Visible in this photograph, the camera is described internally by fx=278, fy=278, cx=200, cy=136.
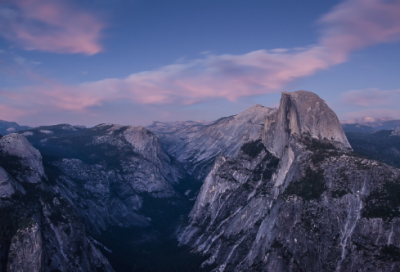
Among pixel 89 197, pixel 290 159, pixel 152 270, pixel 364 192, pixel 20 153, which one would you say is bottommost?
pixel 152 270

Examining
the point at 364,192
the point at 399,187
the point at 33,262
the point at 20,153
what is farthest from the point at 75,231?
the point at 399,187

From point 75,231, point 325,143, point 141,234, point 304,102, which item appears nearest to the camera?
point 75,231

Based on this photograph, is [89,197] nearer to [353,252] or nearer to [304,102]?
[304,102]

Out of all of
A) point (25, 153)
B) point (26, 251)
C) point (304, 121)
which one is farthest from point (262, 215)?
point (25, 153)

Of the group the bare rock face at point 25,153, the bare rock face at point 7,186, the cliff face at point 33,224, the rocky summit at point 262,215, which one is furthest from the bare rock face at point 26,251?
the bare rock face at point 25,153

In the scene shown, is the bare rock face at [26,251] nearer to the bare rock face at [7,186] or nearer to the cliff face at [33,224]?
the cliff face at [33,224]

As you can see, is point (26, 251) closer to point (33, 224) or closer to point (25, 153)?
point (33, 224)
